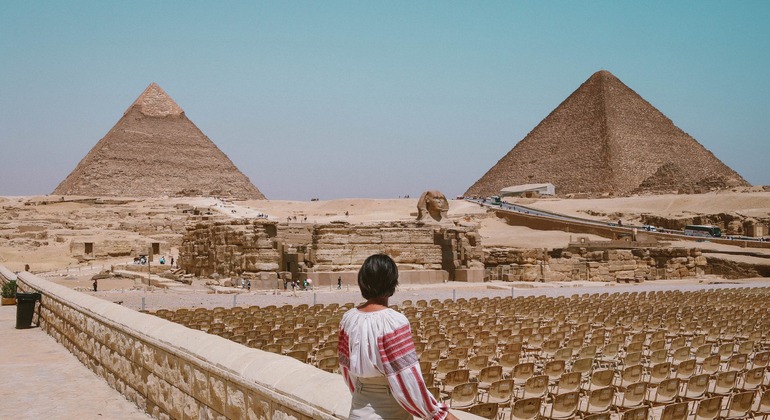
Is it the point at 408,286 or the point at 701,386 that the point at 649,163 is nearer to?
the point at 408,286

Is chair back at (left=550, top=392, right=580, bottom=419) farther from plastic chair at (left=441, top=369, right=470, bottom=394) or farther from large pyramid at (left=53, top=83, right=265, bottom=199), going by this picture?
large pyramid at (left=53, top=83, right=265, bottom=199)

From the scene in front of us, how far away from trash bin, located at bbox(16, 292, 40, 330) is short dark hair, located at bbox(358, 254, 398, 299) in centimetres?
958

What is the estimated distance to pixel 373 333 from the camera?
8.77 feet

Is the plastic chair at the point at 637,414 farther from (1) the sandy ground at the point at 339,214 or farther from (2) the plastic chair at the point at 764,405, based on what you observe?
(1) the sandy ground at the point at 339,214

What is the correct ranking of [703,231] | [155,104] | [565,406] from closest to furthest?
[565,406], [703,231], [155,104]

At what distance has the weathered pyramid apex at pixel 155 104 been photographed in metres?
137

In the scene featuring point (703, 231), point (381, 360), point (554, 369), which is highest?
point (703, 231)

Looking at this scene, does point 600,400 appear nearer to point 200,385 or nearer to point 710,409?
point 710,409

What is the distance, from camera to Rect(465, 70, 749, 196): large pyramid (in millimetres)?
122688

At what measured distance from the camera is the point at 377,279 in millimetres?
2838

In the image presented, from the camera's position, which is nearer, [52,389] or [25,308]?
[52,389]

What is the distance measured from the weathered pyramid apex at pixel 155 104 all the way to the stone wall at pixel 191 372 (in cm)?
13609

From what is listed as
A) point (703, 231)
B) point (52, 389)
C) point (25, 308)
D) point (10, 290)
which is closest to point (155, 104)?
point (703, 231)

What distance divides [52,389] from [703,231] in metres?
40.6
